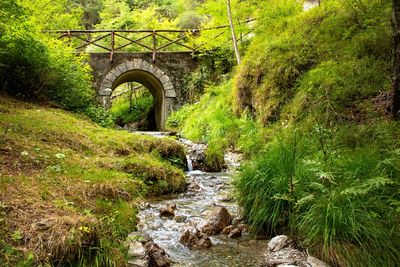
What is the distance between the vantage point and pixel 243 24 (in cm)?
1422

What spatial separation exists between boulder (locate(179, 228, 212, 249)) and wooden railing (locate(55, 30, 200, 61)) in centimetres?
1295

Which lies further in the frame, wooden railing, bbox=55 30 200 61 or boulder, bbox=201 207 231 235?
wooden railing, bbox=55 30 200 61

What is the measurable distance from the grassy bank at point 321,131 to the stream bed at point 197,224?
457 mm

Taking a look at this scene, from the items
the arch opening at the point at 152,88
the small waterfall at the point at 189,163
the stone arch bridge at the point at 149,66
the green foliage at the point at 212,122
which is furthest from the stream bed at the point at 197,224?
the arch opening at the point at 152,88

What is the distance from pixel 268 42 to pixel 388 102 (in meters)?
5.15

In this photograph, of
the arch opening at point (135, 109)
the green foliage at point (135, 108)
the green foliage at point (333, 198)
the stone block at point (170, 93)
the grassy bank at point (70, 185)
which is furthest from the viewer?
the green foliage at point (135, 108)

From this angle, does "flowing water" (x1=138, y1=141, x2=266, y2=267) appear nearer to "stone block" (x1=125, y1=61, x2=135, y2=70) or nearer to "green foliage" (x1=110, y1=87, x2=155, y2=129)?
"stone block" (x1=125, y1=61, x2=135, y2=70)

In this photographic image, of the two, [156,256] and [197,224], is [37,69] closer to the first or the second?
[197,224]

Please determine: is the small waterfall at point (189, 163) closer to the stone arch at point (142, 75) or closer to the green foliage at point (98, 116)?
the green foliage at point (98, 116)

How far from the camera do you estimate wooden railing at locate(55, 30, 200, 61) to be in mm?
16750

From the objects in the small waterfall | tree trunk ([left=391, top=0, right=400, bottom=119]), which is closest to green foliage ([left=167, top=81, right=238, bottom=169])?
the small waterfall

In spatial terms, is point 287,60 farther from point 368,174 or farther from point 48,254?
point 48,254

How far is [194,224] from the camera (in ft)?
15.2

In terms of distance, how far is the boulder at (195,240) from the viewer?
4031mm
